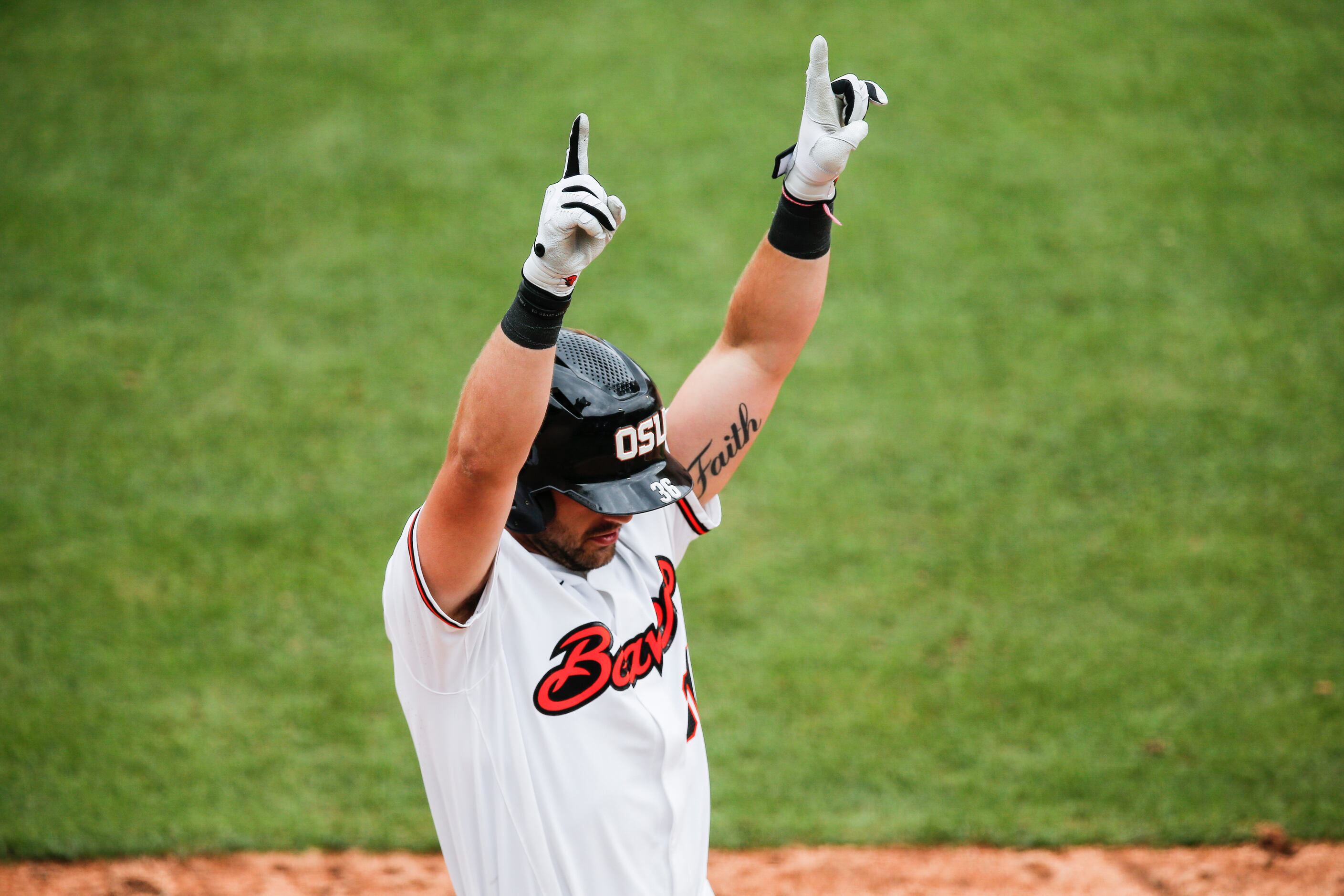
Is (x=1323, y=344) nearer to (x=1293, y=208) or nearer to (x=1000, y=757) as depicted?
(x=1293, y=208)

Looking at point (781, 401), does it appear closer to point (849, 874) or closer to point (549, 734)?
point (849, 874)

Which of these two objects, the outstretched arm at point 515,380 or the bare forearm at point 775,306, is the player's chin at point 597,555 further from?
the bare forearm at point 775,306

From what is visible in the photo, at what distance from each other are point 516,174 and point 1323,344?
5.46m

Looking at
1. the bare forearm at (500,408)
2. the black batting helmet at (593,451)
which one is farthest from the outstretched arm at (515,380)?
the black batting helmet at (593,451)

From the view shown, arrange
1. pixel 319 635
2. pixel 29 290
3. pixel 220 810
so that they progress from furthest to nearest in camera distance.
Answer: pixel 29 290
pixel 319 635
pixel 220 810

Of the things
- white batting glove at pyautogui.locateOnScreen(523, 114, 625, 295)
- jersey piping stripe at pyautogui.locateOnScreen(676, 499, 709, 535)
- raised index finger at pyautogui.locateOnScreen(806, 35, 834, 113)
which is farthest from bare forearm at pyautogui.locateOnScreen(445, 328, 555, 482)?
raised index finger at pyautogui.locateOnScreen(806, 35, 834, 113)

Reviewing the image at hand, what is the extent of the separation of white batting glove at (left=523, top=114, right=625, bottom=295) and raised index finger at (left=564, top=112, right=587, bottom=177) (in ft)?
0.13

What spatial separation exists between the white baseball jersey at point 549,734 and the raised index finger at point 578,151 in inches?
26.0

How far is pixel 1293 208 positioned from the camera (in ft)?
25.7

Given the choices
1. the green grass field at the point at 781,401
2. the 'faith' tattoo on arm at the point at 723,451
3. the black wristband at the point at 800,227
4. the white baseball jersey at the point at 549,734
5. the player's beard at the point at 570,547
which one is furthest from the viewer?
the green grass field at the point at 781,401

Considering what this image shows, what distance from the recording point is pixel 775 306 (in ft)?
8.27

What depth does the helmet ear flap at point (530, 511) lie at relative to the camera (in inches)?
85.0

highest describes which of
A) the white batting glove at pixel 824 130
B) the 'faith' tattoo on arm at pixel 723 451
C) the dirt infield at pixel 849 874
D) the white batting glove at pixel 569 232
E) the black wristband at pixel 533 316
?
the white batting glove at pixel 824 130

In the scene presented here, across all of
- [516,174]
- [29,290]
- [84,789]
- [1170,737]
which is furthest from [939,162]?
[84,789]
